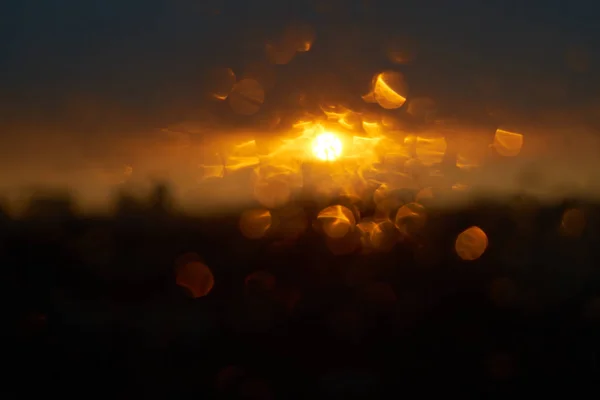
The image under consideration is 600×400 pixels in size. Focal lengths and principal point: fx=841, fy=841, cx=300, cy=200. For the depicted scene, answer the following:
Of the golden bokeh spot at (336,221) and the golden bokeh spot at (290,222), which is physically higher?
the golden bokeh spot at (290,222)

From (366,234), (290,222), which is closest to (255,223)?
(290,222)

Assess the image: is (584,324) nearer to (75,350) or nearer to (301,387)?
(301,387)

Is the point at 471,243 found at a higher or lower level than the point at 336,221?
higher

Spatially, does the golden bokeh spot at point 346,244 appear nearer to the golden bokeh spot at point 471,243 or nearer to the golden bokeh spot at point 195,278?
the golden bokeh spot at point 471,243

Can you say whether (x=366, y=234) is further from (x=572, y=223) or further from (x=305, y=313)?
(x=572, y=223)

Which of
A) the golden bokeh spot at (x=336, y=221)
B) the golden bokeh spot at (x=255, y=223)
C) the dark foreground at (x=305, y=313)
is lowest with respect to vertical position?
the dark foreground at (x=305, y=313)

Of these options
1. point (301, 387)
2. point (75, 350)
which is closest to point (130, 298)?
point (75, 350)

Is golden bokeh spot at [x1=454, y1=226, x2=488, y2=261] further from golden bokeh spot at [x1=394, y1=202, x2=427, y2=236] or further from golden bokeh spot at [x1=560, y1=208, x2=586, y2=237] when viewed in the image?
golden bokeh spot at [x1=560, y1=208, x2=586, y2=237]

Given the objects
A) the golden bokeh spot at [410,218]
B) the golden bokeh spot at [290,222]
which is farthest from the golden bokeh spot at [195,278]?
the golden bokeh spot at [410,218]
